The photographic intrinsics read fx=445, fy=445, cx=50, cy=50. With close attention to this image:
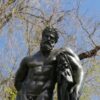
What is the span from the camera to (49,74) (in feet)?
16.9

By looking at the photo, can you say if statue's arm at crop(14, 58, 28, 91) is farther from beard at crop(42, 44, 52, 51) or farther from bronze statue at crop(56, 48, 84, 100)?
bronze statue at crop(56, 48, 84, 100)

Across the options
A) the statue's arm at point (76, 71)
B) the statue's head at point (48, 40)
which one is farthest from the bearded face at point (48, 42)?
the statue's arm at point (76, 71)

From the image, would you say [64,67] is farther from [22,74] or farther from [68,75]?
[22,74]

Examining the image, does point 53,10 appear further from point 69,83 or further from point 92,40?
point 69,83

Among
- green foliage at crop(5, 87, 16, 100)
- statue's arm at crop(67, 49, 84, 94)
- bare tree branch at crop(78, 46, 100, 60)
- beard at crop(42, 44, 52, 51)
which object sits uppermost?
beard at crop(42, 44, 52, 51)

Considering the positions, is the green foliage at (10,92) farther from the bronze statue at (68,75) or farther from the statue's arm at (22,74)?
the bronze statue at (68,75)

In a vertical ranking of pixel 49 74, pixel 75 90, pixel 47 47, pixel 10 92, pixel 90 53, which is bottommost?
pixel 90 53

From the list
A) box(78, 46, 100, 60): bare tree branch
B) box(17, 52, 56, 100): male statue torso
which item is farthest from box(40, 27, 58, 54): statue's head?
box(78, 46, 100, 60): bare tree branch

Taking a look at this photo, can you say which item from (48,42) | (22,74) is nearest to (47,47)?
(48,42)

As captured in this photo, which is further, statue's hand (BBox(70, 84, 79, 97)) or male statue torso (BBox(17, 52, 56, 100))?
male statue torso (BBox(17, 52, 56, 100))

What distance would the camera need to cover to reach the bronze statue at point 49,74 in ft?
16.2

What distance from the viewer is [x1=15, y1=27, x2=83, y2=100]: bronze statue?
493 cm

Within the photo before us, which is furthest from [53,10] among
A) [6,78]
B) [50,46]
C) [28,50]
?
[50,46]

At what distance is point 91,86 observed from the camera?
14.9 meters
